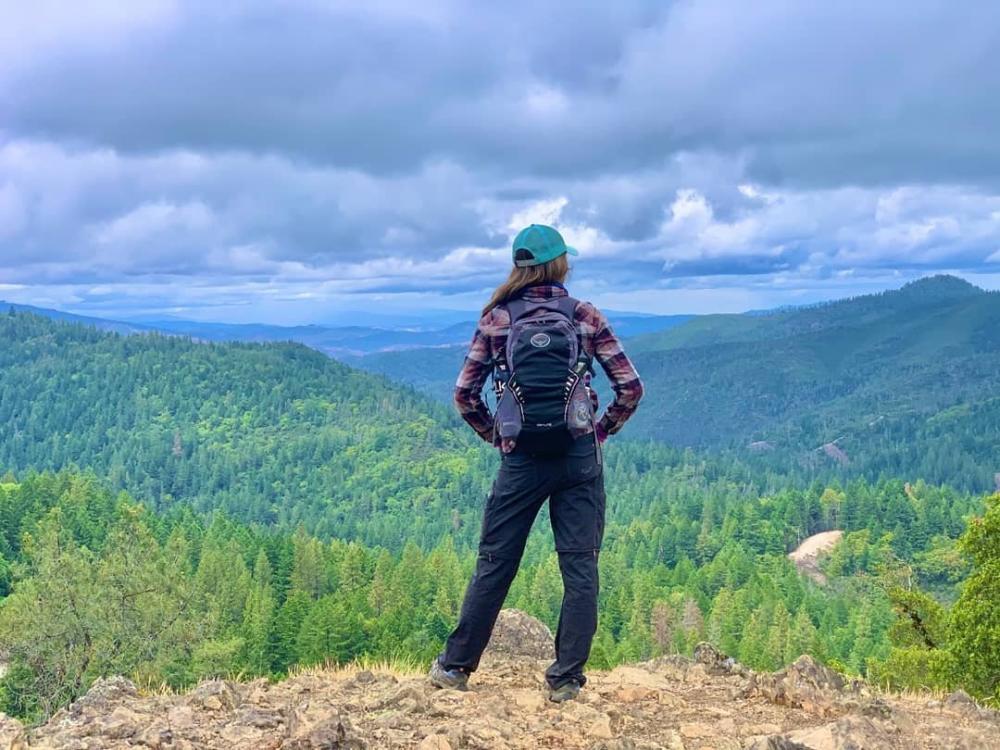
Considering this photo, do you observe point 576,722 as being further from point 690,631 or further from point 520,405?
point 690,631

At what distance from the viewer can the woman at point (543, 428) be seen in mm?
7086

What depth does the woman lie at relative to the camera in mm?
7086

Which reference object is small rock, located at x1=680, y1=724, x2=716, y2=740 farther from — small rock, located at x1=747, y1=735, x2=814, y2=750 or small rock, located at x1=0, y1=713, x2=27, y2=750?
small rock, located at x1=0, y1=713, x2=27, y2=750

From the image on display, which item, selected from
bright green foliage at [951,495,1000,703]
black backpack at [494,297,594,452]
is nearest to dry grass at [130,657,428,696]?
black backpack at [494,297,594,452]

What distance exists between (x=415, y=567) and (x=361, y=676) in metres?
80.2

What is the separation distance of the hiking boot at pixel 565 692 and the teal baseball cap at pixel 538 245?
3.34 metres

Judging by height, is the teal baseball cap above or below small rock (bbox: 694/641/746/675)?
above

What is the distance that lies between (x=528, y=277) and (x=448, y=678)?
10.9ft

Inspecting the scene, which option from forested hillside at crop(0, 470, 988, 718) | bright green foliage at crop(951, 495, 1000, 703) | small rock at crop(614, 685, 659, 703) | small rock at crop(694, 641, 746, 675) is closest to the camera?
small rock at crop(614, 685, 659, 703)

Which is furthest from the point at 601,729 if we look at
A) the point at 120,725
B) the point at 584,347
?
the point at 120,725

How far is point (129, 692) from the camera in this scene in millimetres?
8219

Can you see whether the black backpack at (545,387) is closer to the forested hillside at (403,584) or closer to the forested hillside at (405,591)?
the forested hillside at (403,584)

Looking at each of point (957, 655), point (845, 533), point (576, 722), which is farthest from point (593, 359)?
point (845, 533)

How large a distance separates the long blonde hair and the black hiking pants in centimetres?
119
